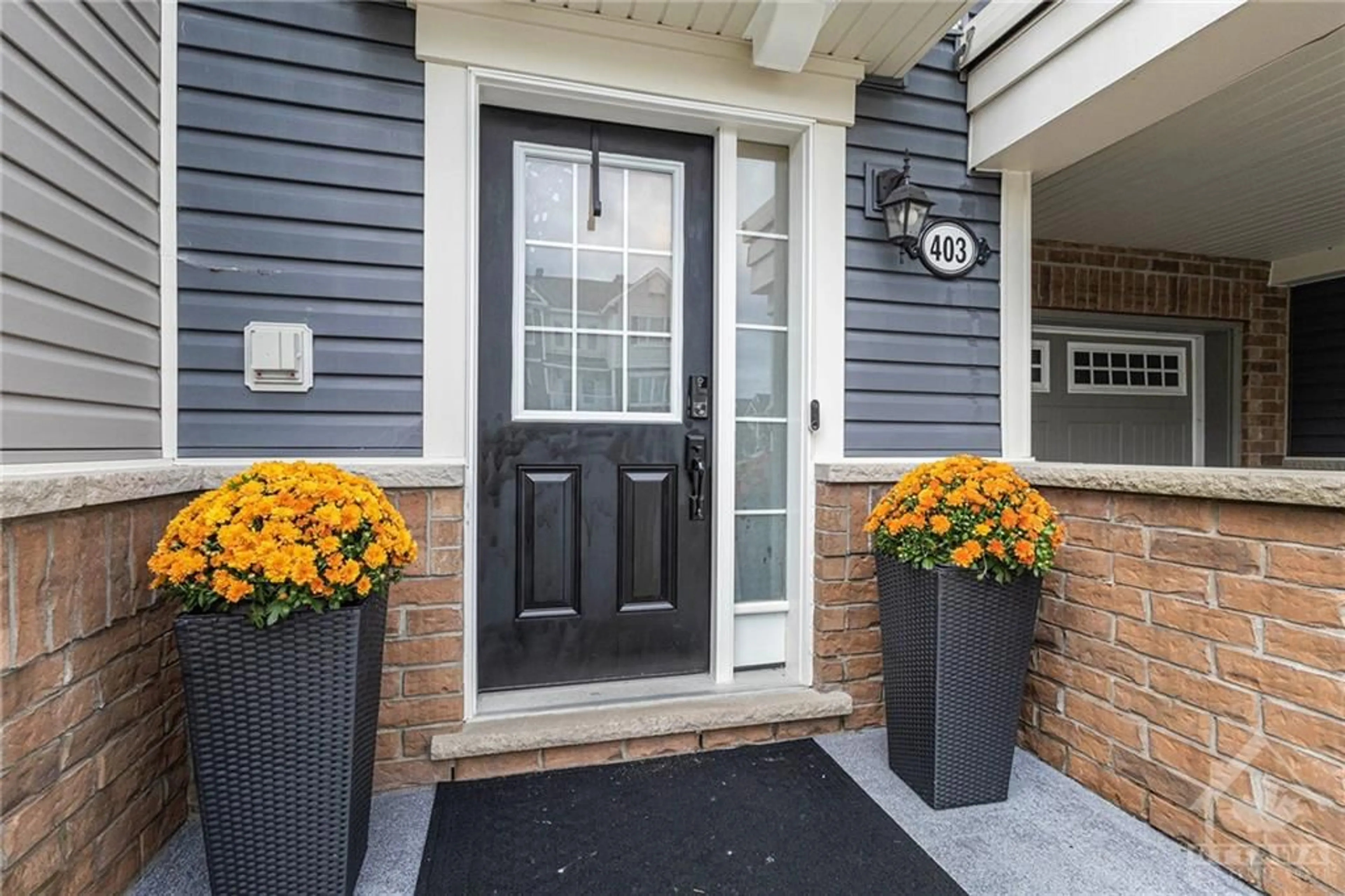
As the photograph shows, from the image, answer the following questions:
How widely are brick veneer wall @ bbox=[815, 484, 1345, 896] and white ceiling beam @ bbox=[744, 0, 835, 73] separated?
1.66m

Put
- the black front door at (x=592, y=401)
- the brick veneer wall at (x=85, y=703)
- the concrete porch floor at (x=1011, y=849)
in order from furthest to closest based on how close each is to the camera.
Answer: the black front door at (x=592, y=401)
the concrete porch floor at (x=1011, y=849)
the brick veneer wall at (x=85, y=703)

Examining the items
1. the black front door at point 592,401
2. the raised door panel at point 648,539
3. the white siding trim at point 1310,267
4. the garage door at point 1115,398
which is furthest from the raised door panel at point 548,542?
Result: the white siding trim at point 1310,267

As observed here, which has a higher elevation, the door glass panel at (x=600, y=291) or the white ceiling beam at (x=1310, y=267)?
the white ceiling beam at (x=1310, y=267)

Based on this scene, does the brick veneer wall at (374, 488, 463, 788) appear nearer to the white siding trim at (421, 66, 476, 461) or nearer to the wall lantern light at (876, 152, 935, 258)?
the white siding trim at (421, 66, 476, 461)

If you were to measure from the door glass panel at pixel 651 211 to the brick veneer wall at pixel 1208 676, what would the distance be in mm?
1603

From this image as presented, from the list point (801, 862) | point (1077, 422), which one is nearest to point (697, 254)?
point (801, 862)

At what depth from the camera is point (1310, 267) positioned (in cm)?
396

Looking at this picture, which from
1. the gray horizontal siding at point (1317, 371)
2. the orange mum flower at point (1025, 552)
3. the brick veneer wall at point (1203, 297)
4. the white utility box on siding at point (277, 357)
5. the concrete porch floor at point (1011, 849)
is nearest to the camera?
the concrete porch floor at point (1011, 849)

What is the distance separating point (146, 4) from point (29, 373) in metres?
1.10

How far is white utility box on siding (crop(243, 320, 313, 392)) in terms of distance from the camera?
70.9 inches

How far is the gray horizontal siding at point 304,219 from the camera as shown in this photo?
1.78 meters

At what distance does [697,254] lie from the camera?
228 centimetres

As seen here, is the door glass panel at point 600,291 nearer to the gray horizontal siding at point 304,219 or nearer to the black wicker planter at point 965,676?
the gray horizontal siding at point 304,219

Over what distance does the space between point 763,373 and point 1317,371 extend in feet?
14.1
